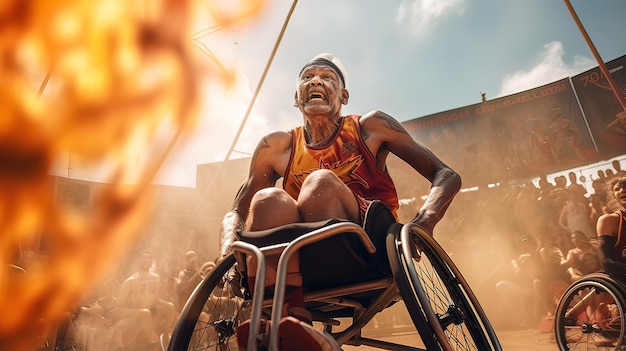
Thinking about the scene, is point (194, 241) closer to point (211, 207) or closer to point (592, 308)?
point (211, 207)

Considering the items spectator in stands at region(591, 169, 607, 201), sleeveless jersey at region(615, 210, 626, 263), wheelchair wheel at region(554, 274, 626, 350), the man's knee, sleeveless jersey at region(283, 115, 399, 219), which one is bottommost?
wheelchair wheel at region(554, 274, 626, 350)

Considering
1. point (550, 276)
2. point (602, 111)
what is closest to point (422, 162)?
point (550, 276)

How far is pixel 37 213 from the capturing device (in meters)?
0.79

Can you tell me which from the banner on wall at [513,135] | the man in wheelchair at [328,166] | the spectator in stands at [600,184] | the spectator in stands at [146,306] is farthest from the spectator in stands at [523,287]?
the man in wheelchair at [328,166]

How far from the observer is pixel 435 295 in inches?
72.5

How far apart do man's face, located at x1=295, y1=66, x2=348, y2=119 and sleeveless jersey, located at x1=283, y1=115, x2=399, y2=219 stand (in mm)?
132

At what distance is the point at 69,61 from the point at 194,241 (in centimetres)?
1386

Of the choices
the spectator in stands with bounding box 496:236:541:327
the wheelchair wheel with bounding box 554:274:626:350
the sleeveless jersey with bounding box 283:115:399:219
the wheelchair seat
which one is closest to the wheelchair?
the wheelchair seat

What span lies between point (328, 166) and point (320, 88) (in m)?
0.51

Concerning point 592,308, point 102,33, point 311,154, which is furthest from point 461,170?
point 102,33

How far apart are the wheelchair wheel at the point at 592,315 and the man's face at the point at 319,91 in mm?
3287

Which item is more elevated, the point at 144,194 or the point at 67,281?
the point at 144,194

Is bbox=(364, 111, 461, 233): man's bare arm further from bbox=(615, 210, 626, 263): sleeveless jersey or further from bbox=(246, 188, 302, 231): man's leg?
bbox=(615, 210, 626, 263): sleeveless jersey

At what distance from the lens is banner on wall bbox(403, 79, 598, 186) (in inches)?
512
